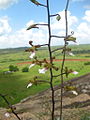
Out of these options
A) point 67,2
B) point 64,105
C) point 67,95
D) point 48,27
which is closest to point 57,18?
point 48,27

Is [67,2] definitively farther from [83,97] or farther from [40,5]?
[83,97]

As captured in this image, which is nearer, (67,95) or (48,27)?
(48,27)

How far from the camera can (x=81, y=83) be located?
105ft

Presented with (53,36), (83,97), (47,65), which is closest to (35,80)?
(47,65)

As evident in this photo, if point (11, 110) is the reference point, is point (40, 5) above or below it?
above

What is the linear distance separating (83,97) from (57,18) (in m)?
22.5

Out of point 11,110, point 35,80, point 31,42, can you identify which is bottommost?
point 11,110

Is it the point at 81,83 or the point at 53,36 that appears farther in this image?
Result: the point at 81,83

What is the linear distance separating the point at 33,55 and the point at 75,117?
1157 cm

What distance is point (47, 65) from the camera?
485cm

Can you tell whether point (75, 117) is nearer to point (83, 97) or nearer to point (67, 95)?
point (83, 97)

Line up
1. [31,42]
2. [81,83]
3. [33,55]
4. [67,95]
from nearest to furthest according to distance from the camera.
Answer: [33,55]
[31,42]
[67,95]
[81,83]

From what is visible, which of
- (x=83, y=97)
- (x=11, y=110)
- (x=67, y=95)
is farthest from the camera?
(x=67, y=95)

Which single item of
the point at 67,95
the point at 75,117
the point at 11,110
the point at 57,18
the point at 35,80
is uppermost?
the point at 57,18
